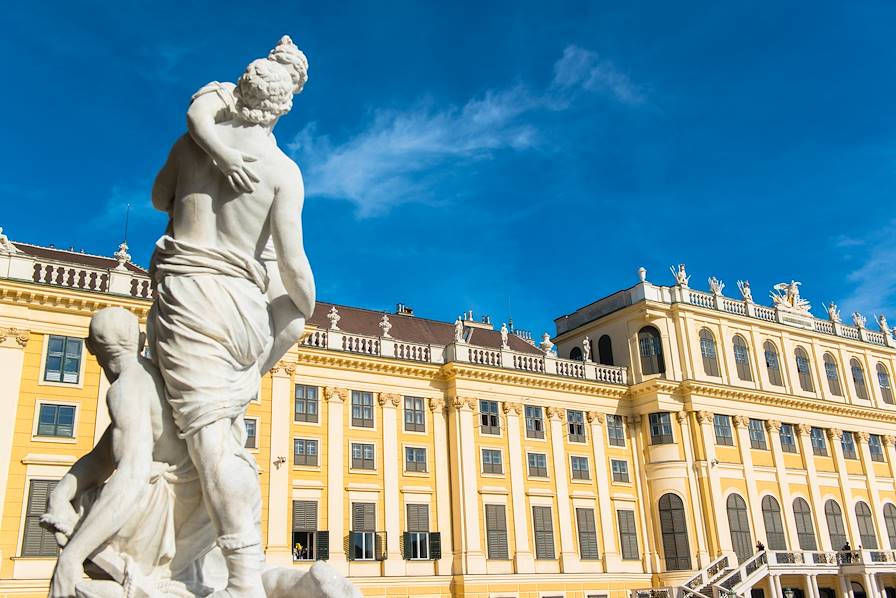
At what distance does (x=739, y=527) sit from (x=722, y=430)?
5.22 metres

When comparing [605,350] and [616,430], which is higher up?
[605,350]

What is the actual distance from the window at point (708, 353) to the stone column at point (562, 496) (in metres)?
9.68

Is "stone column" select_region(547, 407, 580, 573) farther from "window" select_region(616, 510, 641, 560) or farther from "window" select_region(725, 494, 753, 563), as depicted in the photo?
"window" select_region(725, 494, 753, 563)

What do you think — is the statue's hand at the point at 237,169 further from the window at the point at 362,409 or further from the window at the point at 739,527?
the window at the point at 739,527

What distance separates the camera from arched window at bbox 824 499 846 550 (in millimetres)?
46969

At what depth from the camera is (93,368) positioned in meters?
31.5

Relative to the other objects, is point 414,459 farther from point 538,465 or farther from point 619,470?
point 619,470

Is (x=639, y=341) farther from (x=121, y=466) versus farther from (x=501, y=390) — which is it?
(x=121, y=466)

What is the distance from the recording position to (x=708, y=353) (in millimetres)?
47094

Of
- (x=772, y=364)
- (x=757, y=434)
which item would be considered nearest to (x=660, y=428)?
(x=757, y=434)

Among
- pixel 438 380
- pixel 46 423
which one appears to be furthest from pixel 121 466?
pixel 438 380

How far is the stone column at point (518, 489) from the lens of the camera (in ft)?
127

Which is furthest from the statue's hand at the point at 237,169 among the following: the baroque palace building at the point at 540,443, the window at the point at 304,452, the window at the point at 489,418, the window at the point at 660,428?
the window at the point at 660,428

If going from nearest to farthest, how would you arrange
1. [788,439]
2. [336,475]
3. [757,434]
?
1. [336,475]
2. [757,434]
3. [788,439]
